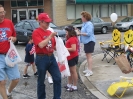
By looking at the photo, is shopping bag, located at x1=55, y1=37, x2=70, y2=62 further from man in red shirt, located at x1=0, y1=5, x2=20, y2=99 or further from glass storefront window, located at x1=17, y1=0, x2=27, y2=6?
glass storefront window, located at x1=17, y1=0, x2=27, y2=6

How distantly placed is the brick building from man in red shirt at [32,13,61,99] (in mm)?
22509

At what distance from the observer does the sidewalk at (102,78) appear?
21.3ft

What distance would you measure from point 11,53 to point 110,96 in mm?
2336

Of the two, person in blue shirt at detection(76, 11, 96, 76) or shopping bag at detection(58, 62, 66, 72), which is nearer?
shopping bag at detection(58, 62, 66, 72)

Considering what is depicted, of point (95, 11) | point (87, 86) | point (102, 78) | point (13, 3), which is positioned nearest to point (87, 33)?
point (102, 78)

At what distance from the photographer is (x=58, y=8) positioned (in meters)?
29.0

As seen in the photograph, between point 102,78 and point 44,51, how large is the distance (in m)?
2.97

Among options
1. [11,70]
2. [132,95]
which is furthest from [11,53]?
[132,95]

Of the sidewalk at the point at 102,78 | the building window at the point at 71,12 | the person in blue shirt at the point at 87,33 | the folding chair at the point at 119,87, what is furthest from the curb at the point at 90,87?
the building window at the point at 71,12

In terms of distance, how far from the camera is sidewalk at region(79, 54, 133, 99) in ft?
21.3

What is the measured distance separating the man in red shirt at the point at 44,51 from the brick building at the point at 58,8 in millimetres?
22509

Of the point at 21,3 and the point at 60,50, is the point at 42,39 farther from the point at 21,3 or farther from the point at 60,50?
the point at 21,3

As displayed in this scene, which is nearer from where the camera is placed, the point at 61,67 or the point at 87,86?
the point at 61,67

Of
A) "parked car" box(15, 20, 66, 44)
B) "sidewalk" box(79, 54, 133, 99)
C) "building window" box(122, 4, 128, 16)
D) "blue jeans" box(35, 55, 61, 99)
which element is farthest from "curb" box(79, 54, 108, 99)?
"building window" box(122, 4, 128, 16)
